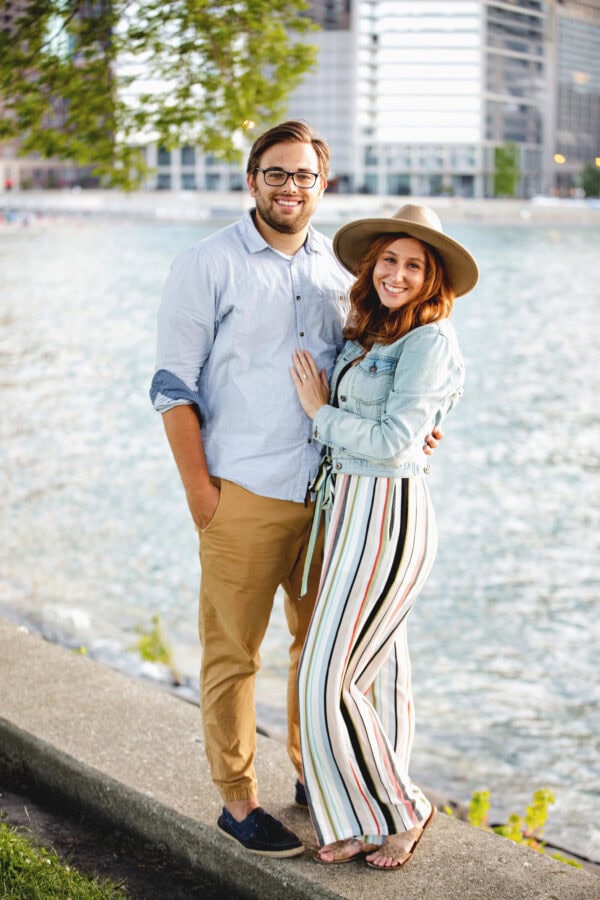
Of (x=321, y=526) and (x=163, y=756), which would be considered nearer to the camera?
(x=321, y=526)

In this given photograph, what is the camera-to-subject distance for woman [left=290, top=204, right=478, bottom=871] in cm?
291

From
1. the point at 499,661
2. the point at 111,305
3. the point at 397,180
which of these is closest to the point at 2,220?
→ the point at 397,180

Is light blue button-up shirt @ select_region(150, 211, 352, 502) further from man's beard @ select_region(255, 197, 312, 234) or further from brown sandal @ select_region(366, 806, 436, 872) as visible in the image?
brown sandal @ select_region(366, 806, 436, 872)

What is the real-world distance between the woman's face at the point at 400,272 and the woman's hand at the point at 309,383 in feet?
0.89

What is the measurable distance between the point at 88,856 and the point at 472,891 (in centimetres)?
115

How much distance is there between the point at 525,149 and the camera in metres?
150

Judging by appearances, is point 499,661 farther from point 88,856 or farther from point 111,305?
point 111,305

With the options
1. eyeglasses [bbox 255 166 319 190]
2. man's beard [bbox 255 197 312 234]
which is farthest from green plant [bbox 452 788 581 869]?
eyeglasses [bbox 255 166 319 190]

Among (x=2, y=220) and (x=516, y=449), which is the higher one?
(x=2, y=220)

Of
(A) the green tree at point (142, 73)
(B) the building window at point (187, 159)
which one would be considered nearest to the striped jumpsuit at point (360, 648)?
(A) the green tree at point (142, 73)

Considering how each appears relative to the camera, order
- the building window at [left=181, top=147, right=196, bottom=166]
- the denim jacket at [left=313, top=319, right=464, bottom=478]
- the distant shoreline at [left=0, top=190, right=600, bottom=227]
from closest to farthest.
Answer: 1. the denim jacket at [left=313, top=319, right=464, bottom=478]
2. the distant shoreline at [left=0, top=190, right=600, bottom=227]
3. the building window at [left=181, top=147, right=196, bottom=166]

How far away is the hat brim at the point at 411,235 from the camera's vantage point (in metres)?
2.94

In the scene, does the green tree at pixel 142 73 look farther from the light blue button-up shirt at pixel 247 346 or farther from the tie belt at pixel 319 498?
the tie belt at pixel 319 498

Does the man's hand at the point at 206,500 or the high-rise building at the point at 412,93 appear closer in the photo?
the man's hand at the point at 206,500
